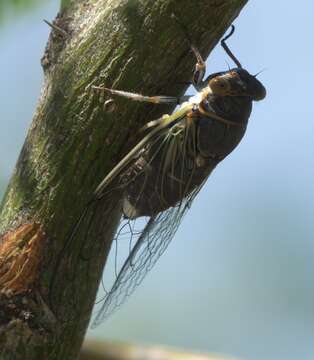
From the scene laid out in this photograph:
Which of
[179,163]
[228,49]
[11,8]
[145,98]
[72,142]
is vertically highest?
[228,49]

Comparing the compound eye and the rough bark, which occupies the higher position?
the compound eye

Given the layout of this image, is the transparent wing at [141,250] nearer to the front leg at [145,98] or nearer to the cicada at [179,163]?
the cicada at [179,163]

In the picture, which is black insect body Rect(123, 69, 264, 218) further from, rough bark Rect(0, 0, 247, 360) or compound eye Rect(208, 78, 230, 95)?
rough bark Rect(0, 0, 247, 360)

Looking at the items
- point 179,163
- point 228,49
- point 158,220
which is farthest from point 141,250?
point 228,49

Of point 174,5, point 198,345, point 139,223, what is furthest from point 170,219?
point 198,345

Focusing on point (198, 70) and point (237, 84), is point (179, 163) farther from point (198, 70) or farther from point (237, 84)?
point (198, 70)

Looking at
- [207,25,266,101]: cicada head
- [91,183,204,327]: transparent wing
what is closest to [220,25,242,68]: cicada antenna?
[207,25,266,101]: cicada head

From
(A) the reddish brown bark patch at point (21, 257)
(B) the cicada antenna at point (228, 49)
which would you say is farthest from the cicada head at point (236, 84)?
(A) the reddish brown bark patch at point (21, 257)
